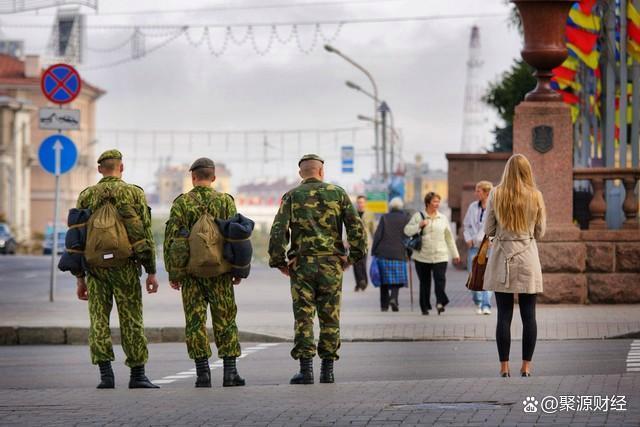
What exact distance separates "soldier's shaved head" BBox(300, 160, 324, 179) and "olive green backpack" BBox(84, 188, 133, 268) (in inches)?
56.7

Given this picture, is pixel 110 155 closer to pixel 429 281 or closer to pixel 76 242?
pixel 76 242

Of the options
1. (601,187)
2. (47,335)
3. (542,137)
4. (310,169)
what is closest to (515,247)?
(310,169)

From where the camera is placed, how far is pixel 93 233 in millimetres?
12469

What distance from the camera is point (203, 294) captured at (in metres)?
12.6

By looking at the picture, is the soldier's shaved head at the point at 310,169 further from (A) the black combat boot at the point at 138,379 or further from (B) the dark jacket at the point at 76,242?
(A) the black combat boot at the point at 138,379

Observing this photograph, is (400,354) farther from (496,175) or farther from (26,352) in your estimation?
A: (496,175)

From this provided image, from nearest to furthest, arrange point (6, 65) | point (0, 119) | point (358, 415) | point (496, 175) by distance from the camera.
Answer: point (358, 415) < point (496, 175) < point (0, 119) < point (6, 65)

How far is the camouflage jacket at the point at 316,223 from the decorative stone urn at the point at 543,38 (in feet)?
29.2

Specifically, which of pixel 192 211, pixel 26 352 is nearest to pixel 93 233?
pixel 192 211

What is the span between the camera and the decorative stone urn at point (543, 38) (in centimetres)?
2098

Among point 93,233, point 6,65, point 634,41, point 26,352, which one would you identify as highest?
point 6,65

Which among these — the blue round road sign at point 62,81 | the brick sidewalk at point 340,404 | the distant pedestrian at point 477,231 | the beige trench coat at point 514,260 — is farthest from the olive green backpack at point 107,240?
the blue round road sign at point 62,81

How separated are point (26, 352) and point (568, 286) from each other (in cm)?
713

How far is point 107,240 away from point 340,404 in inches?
117
